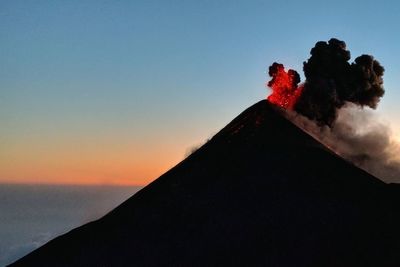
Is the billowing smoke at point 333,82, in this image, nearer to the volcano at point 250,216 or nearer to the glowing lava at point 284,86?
the glowing lava at point 284,86

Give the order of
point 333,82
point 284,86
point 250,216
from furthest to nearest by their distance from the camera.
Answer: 1. point 333,82
2. point 284,86
3. point 250,216

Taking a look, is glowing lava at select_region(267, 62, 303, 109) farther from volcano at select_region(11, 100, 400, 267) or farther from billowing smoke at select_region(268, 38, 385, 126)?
volcano at select_region(11, 100, 400, 267)

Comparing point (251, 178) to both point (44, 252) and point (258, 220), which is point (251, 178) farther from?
point (44, 252)

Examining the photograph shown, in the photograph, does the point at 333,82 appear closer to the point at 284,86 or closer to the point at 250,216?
the point at 284,86

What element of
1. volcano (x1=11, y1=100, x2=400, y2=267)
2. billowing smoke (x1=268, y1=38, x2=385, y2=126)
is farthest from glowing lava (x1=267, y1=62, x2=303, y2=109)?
volcano (x1=11, y1=100, x2=400, y2=267)

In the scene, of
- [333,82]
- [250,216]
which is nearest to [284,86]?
[333,82]

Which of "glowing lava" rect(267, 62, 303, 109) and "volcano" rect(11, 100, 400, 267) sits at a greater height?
"glowing lava" rect(267, 62, 303, 109)
